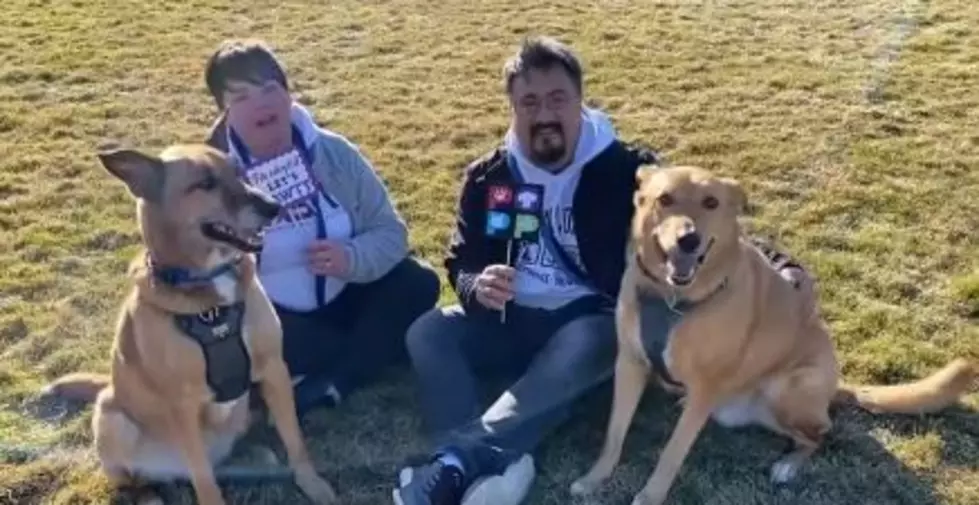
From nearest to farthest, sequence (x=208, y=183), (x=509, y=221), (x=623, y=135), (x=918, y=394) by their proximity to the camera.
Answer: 1. (x=208, y=183)
2. (x=918, y=394)
3. (x=509, y=221)
4. (x=623, y=135)

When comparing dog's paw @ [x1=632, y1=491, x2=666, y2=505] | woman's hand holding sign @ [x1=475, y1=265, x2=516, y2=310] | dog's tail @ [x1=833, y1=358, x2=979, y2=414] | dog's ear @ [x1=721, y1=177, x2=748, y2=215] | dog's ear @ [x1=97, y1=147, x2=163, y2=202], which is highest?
dog's ear @ [x1=97, y1=147, x2=163, y2=202]

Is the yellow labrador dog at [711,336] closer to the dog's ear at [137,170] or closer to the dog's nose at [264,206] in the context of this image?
the dog's nose at [264,206]

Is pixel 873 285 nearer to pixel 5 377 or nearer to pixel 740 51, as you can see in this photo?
pixel 5 377

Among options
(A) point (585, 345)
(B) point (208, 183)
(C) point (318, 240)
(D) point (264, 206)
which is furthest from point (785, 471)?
(B) point (208, 183)

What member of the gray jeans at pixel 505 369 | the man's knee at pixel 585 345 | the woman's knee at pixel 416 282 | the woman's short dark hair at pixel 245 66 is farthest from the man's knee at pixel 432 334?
the woman's short dark hair at pixel 245 66

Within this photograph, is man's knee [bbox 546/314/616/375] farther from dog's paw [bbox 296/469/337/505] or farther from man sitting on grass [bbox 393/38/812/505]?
dog's paw [bbox 296/469/337/505]

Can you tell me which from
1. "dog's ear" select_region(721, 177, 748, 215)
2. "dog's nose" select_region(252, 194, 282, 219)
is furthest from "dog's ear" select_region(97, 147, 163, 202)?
"dog's ear" select_region(721, 177, 748, 215)

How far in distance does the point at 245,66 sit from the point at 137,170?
608 millimetres

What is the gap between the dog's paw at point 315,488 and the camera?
4078mm

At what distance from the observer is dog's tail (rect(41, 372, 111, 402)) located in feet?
14.6

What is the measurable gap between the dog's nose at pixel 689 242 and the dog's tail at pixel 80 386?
7.05 ft

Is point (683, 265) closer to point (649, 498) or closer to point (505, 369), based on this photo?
point (649, 498)

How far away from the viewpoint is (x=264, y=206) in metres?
3.78

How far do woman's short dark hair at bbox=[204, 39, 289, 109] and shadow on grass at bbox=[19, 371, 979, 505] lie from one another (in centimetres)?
130
